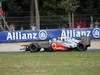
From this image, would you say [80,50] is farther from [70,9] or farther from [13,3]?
[13,3]

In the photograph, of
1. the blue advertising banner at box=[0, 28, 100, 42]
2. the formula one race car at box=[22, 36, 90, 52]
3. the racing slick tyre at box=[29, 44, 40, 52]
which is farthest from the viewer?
the blue advertising banner at box=[0, 28, 100, 42]

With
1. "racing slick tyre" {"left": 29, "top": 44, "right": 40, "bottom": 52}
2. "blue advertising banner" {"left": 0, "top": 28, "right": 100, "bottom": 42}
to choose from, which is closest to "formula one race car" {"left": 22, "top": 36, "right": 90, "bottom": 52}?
"racing slick tyre" {"left": 29, "top": 44, "right": 40, "bottom": 52}

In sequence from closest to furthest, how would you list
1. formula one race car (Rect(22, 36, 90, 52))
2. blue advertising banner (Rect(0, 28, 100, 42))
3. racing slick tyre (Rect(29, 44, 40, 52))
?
formula one race car (Rect(22, 36, 90, 52)) < racing slick tyre (Rect(29, 44, 40, 52)) < blue advertising banner (Rect(0, 28, 100, 42))

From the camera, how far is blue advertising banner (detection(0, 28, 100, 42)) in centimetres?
2950

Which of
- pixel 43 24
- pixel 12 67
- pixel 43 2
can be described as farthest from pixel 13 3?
pixel 12 67

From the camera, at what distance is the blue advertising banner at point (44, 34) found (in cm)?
2950

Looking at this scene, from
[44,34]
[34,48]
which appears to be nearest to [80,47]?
[34,48]

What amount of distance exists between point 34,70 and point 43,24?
19.1 metres

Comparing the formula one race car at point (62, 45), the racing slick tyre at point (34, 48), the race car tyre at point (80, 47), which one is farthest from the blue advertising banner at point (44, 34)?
the race car tyre at point (80, 47)

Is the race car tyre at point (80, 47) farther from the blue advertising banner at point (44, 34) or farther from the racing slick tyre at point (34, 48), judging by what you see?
the blue advertising banner at point (44, 34)

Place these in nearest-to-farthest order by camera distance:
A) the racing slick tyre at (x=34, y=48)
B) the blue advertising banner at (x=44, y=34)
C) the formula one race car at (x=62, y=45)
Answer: the formula one race car at (x=62, y=45) → the racing slick tyre at (x=34, y=48) → the blue advertising banner at (x=44, y=34)

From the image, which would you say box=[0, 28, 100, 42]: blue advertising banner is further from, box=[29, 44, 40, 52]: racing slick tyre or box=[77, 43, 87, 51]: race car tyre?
box=[77, 43, 87, 51]: race car tyre

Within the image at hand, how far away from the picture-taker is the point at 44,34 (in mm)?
29609

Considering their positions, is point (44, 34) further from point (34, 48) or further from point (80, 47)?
point (80, 47)
